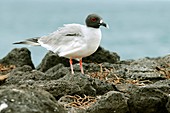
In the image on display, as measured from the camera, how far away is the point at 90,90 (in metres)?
7.27

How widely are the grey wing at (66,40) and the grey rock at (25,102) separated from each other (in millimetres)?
5049

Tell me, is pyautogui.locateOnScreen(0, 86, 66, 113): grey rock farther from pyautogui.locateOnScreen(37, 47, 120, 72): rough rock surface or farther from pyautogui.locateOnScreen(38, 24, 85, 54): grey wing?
pyautogui.locateOnScreen(37, 47, 120, 72): rough rock surface

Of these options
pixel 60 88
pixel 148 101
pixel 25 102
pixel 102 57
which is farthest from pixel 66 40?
pixel 25 102

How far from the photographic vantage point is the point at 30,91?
16.0 ft

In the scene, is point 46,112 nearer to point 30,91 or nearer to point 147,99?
point 30,91

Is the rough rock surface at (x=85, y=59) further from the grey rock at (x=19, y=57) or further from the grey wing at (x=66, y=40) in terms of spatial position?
the grey rock at (x=19, y=57)

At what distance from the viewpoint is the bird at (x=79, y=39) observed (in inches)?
Answer: 388

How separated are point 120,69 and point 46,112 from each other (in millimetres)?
5036

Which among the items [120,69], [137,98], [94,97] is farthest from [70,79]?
[120,69]

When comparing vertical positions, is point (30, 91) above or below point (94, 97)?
above

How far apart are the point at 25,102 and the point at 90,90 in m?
2.63

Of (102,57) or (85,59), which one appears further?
(85,59)

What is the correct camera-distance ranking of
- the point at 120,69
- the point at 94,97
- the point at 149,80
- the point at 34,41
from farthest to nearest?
1. the point at 34,41
2. the point at 120,69
3. the point at 149,80
4. the point at 94,97

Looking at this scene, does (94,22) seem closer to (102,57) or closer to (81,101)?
(102,57)
